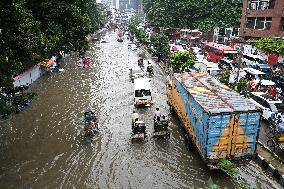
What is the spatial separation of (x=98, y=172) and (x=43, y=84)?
22184mm

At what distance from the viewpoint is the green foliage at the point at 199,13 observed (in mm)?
62625

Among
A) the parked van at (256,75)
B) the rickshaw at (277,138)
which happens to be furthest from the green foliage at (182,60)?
the rickshaw at (277,138)

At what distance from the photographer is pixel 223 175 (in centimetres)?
1520

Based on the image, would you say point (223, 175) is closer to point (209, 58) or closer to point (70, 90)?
point (70, 90)

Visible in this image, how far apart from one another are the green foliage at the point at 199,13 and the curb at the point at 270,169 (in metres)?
50.0

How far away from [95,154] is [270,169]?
370 inches

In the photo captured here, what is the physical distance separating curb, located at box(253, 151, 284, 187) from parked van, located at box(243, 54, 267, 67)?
22.8 m

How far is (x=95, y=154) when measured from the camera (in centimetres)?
1798

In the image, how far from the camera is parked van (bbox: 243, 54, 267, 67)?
3797 centimetres

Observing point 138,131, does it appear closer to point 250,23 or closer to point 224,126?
point 224,126

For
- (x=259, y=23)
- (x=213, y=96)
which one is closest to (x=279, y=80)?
(x=213, y=96)

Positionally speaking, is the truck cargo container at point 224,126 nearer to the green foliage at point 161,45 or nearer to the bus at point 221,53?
the bus at point 221,53

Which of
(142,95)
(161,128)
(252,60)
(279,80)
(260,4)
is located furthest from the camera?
(260,4)

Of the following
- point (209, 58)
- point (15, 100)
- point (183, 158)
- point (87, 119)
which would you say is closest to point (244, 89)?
point (183, 158)
